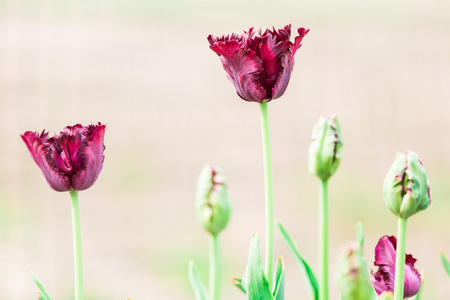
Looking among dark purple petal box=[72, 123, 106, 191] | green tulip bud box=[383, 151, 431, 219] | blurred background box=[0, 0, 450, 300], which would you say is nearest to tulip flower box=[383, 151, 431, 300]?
green tulip bud box=[383, 151, 431, 219]

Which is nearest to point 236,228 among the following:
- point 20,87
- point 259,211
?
point 259,211

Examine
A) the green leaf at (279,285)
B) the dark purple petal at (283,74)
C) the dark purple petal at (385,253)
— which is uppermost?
the dark purple petal at (283,74)

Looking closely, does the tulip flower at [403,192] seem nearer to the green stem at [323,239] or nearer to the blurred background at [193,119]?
the green stem at [323,239]

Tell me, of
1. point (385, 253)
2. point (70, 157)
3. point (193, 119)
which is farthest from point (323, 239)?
point (193, 119)

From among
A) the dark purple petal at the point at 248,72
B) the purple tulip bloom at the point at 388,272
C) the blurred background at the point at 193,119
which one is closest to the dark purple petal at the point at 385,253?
the purple tulip bloom at the point at 388,272

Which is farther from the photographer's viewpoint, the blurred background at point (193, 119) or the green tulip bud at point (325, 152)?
the blurred background at point (193, 119)

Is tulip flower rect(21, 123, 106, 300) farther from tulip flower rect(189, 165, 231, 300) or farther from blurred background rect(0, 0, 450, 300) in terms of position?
blurred background rect(0, 0, 450, 300)
